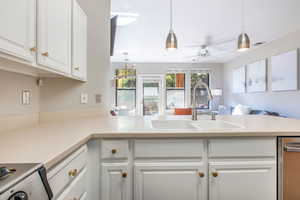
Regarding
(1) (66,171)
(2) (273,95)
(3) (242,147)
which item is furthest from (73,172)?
(2) (273,95)

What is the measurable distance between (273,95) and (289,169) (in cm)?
420

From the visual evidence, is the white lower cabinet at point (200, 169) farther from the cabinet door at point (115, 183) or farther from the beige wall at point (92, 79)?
the beige wall at point (92, 79)

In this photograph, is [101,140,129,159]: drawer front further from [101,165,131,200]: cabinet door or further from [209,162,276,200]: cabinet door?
[209,162,276,200]: cabinet door

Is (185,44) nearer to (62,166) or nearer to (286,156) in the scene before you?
(286,156)

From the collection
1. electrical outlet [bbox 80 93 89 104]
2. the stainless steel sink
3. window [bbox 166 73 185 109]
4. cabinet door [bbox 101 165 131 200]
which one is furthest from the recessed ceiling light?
window [bbox 166 73 185 109]

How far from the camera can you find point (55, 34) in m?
1.33

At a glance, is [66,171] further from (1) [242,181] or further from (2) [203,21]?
(2) [203,21]

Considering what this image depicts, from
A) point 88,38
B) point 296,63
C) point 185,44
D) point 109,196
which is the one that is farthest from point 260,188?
point 185,44

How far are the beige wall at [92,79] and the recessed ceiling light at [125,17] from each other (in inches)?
38.2

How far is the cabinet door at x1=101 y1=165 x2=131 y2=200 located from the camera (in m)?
1.22

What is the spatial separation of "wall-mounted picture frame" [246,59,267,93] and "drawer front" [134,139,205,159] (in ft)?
15.5

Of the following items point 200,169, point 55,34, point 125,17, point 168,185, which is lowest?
point 168,185

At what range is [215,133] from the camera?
4.01 feet

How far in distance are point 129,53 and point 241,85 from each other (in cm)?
392
